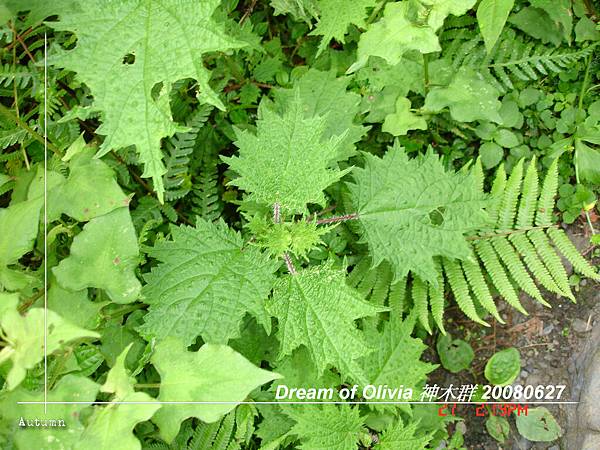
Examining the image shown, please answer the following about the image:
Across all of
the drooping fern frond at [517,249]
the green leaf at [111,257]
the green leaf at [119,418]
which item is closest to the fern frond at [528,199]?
the drooping fern frond at [517,249]

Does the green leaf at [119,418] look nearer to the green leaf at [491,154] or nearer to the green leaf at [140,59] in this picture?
the green leaf at [140,59]

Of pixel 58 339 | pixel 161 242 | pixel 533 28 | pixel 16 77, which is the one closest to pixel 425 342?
pixel 161 242

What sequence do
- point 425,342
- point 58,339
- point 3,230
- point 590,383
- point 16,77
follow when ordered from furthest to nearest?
point 425,342 < point 590,383 < point 16,77 < point 3,230 < point 58,339

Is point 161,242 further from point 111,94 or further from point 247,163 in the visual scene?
point 111,94

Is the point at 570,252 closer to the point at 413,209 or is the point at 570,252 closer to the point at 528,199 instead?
the point at 528,199

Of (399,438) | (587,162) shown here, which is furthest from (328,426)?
(587,162)

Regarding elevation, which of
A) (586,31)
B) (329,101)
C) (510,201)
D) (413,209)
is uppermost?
(586,31)

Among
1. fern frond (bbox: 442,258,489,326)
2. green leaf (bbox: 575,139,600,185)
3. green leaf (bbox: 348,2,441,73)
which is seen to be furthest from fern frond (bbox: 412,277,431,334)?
green leaf (bbox: 348,2,441,73)
